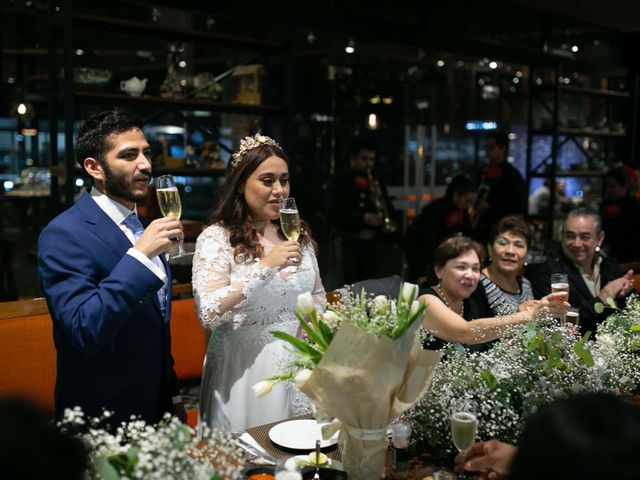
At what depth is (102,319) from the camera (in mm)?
1910

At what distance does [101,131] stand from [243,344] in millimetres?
935

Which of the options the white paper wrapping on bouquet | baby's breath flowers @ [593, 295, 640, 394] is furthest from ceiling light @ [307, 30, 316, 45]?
the white paper wrapping on bouquet

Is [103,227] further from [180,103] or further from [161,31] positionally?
[161,31]

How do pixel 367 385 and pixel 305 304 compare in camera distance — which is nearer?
pixel 367 385

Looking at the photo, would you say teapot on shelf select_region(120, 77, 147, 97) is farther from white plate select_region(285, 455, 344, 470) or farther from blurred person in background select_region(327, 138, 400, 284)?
white plate select_region(285, 455, 344, 470)

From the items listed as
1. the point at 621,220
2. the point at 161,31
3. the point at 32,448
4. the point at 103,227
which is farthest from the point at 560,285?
the point at 621,220

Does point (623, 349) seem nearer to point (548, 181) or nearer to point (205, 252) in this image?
point (205, 252)

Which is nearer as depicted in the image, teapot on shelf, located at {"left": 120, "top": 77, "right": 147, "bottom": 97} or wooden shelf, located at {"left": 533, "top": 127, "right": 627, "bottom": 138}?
teapot on shelf, located at {"left": 120, "top": 77, "right": 147, "bottom": 97}

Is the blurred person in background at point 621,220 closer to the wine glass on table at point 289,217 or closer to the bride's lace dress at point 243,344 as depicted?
the bride's lace dress at point 243,344

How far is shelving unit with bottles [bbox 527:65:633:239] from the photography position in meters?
7.70

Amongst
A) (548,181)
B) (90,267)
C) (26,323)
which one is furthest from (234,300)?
(548,181)

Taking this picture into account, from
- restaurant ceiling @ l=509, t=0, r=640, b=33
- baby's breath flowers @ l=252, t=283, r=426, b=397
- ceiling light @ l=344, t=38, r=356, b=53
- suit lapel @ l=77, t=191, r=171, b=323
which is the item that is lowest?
baby's breath flowers @ l=252, t=283, r=426, b=397

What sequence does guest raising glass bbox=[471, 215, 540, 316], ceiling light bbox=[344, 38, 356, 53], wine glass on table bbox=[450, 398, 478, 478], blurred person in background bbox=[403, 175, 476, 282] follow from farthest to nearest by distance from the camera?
ceiling light bbox=[344, 38, 356, 53] < blurred person in background bbox=[403, 175, 476, 282] < guest raising glass bbox=[471, 215, 540, 316] < wine glass on table bbox=[450, 398, 478, 478]

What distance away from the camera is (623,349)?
2.48m
